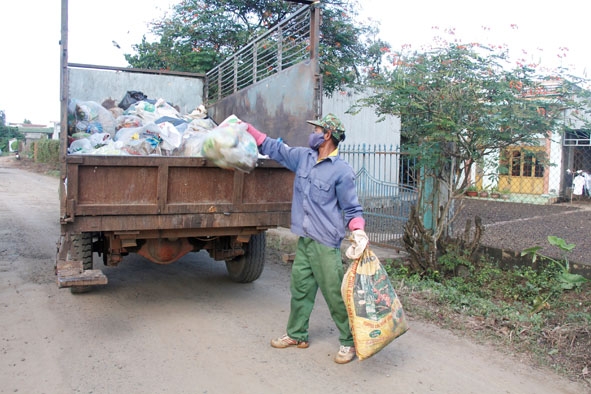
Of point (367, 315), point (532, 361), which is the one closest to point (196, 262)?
point (367, 315)

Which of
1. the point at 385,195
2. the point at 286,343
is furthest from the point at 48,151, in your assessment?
the point at 286,343

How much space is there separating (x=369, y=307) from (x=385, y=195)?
417cm

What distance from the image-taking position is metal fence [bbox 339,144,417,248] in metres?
7.06

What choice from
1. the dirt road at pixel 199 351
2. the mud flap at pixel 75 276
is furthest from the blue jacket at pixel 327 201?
the mud flap at pixel 75 276

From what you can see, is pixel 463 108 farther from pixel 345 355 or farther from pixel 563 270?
pixel 345 355

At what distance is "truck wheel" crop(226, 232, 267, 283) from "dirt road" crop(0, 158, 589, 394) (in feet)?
0.47

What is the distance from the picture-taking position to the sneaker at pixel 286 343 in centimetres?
378

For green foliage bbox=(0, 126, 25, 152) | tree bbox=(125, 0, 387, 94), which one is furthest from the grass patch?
green foliage bbox=(0, 126, 25, 152)

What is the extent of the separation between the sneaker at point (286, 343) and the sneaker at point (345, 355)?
306 millimetres

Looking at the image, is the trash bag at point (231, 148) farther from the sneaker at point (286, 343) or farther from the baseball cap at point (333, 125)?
the sneaker at point (286, 343)

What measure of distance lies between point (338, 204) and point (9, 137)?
70.8m

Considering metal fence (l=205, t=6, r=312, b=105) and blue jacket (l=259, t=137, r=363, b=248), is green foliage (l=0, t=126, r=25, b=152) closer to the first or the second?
metal fence (l=205, t=6, r=312, b=105)

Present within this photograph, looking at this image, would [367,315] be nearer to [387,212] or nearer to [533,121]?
[533,121]

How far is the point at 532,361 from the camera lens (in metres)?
3.68
